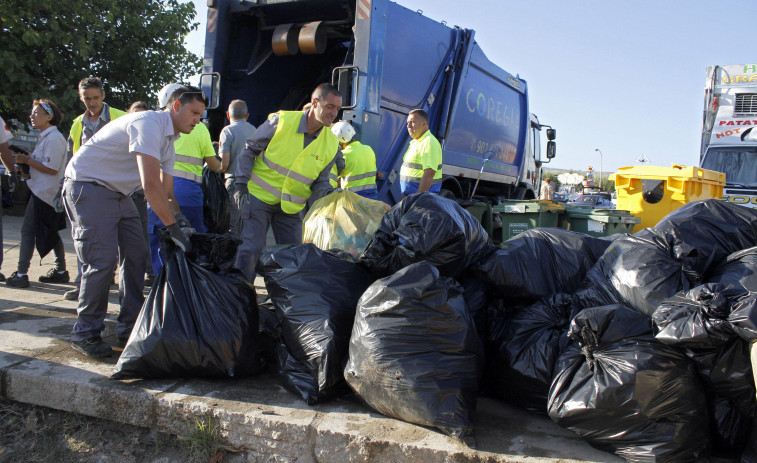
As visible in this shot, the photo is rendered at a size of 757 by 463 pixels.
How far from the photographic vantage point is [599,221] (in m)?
5.86

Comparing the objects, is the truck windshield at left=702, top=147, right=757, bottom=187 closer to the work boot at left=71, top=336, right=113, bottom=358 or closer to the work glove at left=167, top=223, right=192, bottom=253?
the work glove at left=167, top=223, right=192, bottom=253

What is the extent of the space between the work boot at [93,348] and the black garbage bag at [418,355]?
1307 mm

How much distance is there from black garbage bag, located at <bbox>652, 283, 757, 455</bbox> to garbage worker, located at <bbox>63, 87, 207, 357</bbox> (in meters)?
2.04

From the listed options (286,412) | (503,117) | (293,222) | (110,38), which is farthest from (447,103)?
(110,38)

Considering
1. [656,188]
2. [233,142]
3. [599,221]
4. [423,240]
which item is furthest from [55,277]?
[656,188]

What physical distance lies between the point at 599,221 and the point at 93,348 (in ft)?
16.5

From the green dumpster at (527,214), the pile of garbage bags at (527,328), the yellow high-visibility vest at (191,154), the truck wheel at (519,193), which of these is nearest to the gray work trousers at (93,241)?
the pile of garbage bags at (527,328)

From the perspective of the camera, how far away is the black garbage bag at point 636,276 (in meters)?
2.12

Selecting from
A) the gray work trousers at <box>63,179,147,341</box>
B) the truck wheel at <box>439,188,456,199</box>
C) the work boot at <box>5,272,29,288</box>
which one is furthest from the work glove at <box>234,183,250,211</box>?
the truck wheel at <box>439,188,456,199</box>

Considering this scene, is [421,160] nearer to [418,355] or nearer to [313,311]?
[313,311]

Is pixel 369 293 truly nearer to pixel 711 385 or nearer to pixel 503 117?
pixel 711 385

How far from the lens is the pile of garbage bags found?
181cm

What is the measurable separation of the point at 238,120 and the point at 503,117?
13.2 ft

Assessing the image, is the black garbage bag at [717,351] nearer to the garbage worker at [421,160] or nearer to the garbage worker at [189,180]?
the garbage worker at [421,160]
